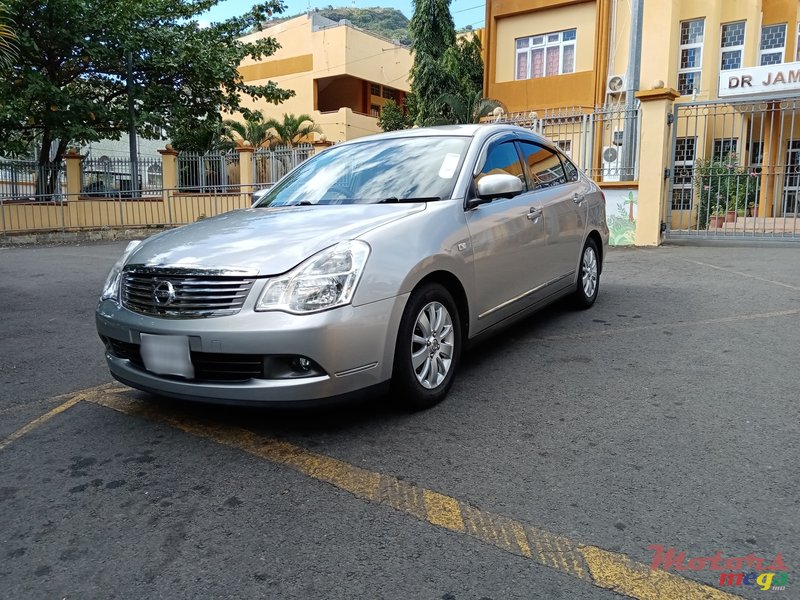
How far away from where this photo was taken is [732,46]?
20688 mm

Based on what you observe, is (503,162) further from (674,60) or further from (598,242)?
(674,60)

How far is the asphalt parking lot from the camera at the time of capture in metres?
2.32

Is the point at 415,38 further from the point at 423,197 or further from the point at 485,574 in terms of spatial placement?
Answer: the point at 485,574

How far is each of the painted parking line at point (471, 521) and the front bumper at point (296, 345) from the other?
30cm

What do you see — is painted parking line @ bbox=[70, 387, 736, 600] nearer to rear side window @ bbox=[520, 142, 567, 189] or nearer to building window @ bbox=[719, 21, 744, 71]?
rear side window @ bbox=[520, 142, 567, 189]

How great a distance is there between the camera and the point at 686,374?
4402mm

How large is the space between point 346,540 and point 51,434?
2.01 meters

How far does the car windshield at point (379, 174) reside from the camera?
4305 mm

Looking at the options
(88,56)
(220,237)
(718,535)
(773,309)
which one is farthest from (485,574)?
(88,56)

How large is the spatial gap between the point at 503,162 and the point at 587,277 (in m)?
1.87

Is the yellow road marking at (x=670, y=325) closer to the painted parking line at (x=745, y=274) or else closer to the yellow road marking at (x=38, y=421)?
the painted parking line at (x=745, y=274)

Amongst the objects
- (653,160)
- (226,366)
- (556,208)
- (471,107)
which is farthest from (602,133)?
(471,107)

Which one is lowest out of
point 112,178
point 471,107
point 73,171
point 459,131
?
point 459,131

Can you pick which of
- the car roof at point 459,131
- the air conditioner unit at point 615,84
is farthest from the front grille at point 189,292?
the air conditioner unit at point 615,84
